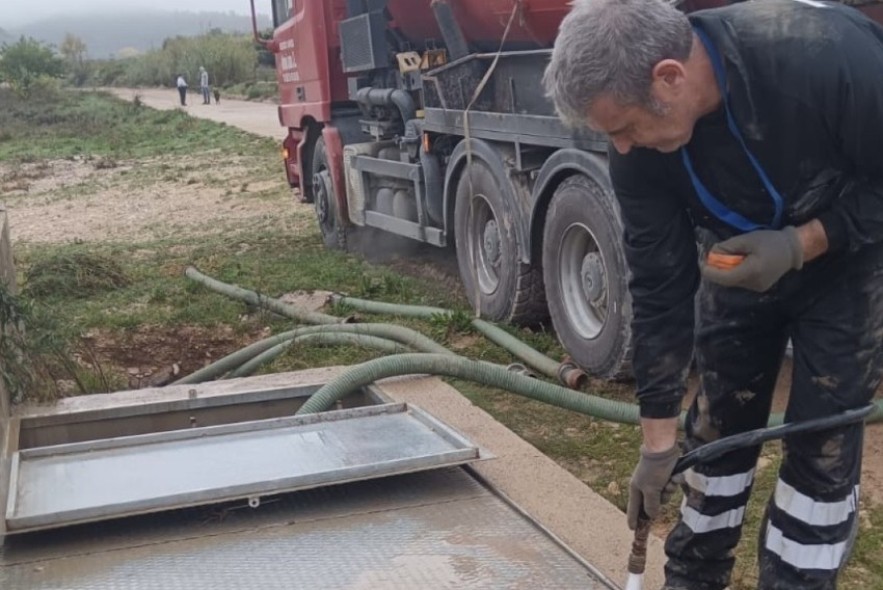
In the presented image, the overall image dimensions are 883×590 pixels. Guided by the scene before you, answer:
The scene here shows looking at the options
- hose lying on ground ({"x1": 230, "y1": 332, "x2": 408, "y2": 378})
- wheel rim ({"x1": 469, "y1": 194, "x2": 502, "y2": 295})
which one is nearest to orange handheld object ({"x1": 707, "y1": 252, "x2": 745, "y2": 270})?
hose lying on ground ({"x1": 230, "y1": 332, "x2": 408, "y2": 378})

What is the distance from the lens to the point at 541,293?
21.4 ft

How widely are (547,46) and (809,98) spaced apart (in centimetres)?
410

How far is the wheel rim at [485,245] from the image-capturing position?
6.82 m

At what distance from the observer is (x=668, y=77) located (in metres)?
2.26

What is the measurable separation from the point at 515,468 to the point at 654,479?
3.81 ft

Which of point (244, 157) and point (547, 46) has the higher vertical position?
point (547, 46)

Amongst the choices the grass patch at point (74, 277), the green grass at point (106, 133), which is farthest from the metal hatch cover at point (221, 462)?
the green grass at point (106, 133)

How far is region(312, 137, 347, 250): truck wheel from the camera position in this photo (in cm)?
998

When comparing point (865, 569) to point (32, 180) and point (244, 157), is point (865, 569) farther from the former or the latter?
point (32, 180)

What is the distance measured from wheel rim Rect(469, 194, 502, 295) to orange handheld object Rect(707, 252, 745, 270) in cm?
418

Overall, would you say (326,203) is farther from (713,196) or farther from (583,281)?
(713,196)

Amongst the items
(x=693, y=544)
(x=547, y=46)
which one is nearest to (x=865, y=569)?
(x=693, y=544)

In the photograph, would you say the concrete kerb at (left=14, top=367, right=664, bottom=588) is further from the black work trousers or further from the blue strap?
the blue strap

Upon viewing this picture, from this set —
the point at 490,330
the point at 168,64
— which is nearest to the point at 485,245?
the point at 490,330
